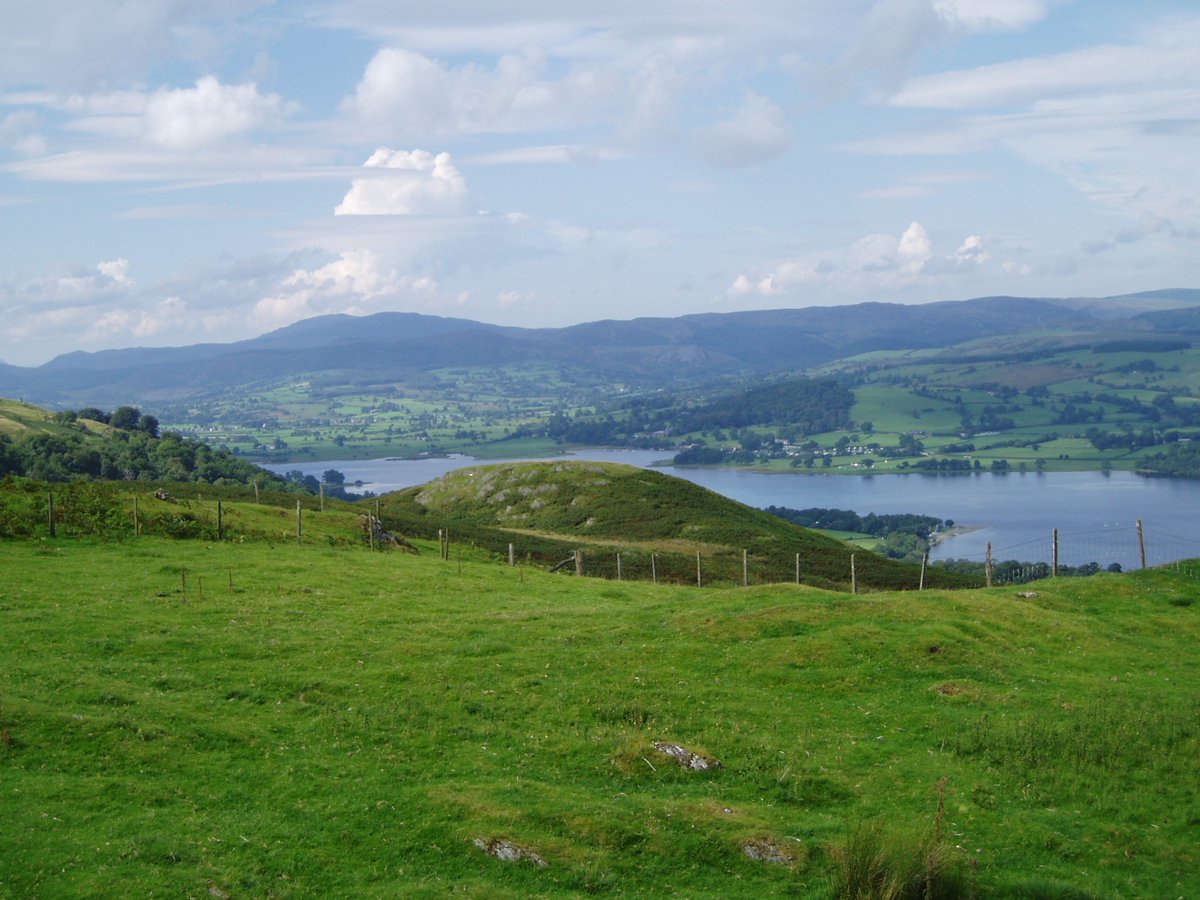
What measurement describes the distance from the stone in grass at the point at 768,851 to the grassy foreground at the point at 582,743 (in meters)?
0.18

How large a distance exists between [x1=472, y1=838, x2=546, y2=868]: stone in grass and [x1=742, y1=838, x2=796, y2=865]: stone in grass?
12.4 ft

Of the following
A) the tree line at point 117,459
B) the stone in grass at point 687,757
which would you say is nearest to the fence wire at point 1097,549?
the tree line at point 117,459

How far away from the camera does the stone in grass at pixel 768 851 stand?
17.9 m

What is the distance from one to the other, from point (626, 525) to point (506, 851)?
294 feet

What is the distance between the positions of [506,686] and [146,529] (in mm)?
27187

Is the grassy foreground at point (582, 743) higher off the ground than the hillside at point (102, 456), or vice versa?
the hillside at point (102, 456)

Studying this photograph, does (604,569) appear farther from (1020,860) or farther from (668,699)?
(1020,860)

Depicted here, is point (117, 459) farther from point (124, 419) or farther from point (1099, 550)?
point (1099, 550)

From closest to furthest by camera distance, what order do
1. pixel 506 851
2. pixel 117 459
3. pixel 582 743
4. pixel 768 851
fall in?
pixel 506 851 → pixel 768 851 → pixel 582 743 → pixel 117 459

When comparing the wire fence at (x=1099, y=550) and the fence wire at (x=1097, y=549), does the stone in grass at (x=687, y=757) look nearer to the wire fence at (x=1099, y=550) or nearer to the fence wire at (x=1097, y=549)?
the wire fence at (x=1099, y=550)

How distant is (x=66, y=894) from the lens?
15586 mm

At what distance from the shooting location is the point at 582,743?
72.6 ft

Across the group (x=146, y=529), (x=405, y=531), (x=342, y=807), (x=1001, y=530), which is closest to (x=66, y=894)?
(x=342, y=807)

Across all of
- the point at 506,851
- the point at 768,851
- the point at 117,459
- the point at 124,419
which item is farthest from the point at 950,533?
the point at 506,851
